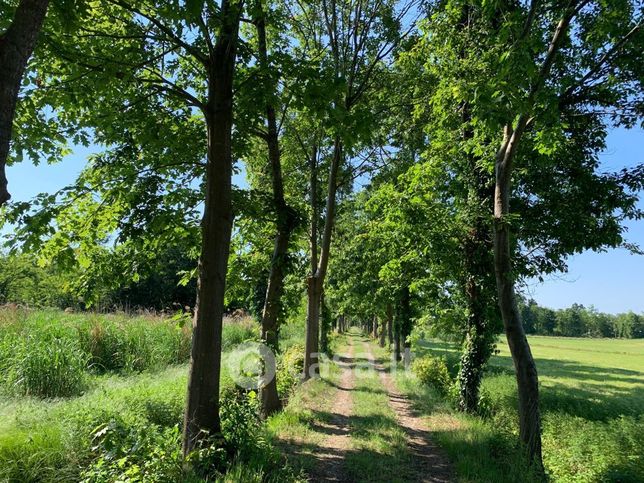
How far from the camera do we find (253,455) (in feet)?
17.9

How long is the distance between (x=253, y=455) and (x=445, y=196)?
890 cm

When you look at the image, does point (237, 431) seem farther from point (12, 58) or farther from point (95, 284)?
point (12, 58)

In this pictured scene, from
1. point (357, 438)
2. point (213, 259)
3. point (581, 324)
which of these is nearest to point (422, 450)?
point (357, 438)

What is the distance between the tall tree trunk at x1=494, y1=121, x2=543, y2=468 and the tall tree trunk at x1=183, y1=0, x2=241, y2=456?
450cm

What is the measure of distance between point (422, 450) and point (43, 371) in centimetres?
745

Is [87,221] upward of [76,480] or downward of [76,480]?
upward

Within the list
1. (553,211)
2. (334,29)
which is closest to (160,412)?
(553,211)

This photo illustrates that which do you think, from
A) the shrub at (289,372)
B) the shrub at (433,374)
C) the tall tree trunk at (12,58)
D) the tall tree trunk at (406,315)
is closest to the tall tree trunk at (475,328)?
the shrub at (433,374)

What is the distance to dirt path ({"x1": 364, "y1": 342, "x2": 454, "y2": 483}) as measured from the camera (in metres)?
6.20

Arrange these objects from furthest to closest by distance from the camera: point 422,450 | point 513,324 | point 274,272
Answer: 1. point 274,272
2. point 422,450
3. point 513,324

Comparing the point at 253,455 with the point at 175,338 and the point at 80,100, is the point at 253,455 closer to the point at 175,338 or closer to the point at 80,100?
the point at 80,100

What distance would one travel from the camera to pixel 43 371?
27.1ft

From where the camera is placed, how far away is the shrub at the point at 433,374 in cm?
1520

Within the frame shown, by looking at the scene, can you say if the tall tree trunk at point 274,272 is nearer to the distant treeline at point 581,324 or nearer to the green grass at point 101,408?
the green grass at point 101,408
